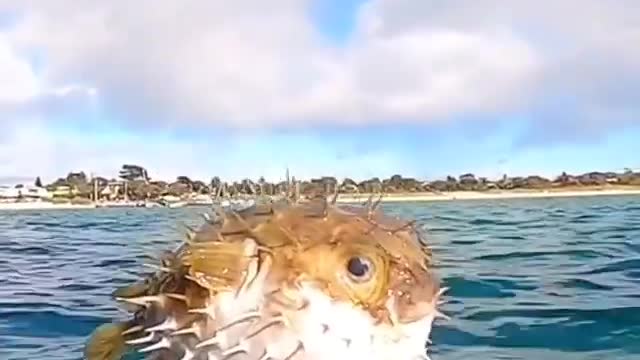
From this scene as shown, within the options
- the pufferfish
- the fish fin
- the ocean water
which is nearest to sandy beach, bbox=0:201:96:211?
the ocean water

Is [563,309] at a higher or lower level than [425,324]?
lower

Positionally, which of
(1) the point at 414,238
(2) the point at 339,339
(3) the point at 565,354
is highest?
(1) the point at 414,238

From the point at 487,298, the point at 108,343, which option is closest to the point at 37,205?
the point at 487,298

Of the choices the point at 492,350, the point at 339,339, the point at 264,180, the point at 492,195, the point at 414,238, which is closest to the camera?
the point at 339,339

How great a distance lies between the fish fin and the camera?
1.35m

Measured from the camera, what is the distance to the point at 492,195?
160ft

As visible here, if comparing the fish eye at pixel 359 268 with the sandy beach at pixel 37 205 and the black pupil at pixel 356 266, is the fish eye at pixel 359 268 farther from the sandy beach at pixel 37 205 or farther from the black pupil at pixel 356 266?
the sandy beach at pixel 37 205

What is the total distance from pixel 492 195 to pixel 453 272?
133ft

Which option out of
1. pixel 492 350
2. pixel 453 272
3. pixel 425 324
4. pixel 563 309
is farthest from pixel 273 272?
pixel 453 272

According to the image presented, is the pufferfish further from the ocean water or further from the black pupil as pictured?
the ocean water

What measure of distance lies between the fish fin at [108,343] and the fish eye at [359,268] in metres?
0.34

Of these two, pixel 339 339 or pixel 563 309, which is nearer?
pixel 339 339

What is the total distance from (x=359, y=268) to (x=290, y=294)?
94mm

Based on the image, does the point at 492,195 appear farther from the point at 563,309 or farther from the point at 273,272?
the point at 273,272
